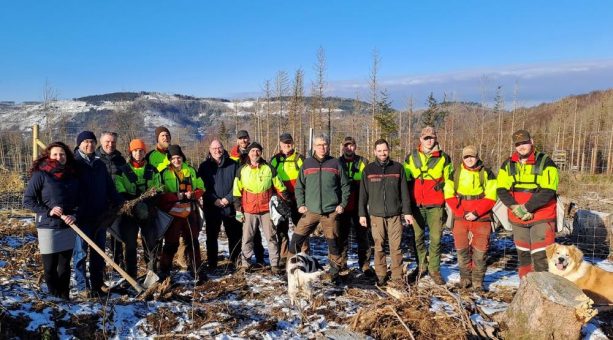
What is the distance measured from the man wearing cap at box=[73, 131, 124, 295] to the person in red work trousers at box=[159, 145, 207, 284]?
0.66 meters

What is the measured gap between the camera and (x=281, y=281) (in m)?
5.45

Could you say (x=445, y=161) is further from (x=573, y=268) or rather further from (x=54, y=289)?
(x=54, y=289)

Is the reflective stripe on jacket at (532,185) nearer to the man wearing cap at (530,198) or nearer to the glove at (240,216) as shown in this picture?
the man wearing cap at (530,198)

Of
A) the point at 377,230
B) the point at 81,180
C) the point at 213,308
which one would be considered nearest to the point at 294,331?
the point at 213,308

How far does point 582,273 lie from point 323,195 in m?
3.18

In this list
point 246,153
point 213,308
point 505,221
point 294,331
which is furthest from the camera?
point 246,153

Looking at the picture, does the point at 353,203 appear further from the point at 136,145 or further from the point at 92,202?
the point at 92,202

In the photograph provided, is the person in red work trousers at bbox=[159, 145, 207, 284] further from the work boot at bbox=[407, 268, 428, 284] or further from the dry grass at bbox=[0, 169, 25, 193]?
the dry grass at bbox=[0, 169, 25, 193]

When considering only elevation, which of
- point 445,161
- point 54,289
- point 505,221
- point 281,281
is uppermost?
point 445,161

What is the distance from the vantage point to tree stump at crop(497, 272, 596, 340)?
3.73 m

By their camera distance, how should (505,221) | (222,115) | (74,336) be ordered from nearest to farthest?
(74,336)
(505,221)
(222,115)

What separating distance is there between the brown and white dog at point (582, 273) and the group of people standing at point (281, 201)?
0.22m

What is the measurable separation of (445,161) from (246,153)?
293cm

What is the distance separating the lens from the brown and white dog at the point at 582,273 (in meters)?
4.48
